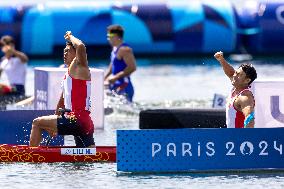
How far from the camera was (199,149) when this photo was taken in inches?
A: 631

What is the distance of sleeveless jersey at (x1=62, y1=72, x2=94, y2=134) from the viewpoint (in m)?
17.2

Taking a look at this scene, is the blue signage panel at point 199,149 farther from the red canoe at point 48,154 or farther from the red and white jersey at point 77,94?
the red and white jersey at point 77,94

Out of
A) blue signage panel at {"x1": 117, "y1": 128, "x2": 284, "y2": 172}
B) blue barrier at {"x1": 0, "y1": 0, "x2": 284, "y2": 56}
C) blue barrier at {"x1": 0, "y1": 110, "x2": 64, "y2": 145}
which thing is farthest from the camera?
blue barrier at {"x1": 0, "y1": 0, "x2": 284, "y2": 56}

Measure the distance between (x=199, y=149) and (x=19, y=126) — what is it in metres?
3.88

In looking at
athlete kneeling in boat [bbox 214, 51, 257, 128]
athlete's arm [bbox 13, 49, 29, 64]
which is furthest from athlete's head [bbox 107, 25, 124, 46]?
athlete kneeling in boat [bbox 214, 51, 257, 128]

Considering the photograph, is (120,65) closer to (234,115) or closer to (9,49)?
(9,49)

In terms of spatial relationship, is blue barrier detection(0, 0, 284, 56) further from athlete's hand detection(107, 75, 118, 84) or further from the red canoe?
the red canoe

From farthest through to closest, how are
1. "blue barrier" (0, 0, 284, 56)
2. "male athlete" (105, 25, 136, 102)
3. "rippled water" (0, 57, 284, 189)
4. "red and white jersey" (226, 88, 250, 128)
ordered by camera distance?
"blue barrier" (0, 0, 284, 56), "male athlete" (105, 25, 136, 102), "red and white jersey" (226, 88, 250, 128), "rippled water" (0, 57, 284, 189)

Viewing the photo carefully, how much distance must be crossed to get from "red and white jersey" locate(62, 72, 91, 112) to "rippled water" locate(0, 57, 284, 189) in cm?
85

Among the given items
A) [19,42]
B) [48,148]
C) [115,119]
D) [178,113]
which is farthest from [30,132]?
[19,42]

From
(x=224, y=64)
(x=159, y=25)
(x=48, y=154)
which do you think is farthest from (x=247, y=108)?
(x=159, y=25)

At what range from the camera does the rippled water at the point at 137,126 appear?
A: 51.1 feet

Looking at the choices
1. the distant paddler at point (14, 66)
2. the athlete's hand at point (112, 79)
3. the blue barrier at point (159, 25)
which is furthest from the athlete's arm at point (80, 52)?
the blue barrier at point (159, 25)

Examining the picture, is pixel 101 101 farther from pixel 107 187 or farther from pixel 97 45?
pixel 97 45
